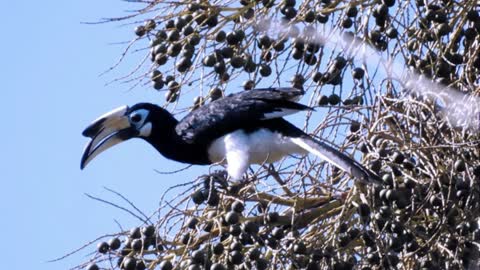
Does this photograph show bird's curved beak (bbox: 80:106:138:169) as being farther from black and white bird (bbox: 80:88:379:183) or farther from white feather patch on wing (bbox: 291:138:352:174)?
white feather patch on wing (bbox: 291:138:352:174)

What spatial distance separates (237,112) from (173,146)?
37 centimetres

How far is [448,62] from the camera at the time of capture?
11.1 feet

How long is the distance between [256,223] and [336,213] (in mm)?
261

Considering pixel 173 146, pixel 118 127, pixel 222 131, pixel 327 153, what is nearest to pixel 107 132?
pixel 118 127

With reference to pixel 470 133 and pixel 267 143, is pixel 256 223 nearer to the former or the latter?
pixel 470 133

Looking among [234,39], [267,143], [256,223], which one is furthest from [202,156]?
[256,223]

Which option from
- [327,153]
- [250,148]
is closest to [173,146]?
[250,148]

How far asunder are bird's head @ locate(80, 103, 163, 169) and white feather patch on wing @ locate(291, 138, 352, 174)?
0.72m

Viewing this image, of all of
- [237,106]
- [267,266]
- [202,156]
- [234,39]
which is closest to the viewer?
[267,266]

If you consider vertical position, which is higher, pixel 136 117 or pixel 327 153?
pixel 136 117

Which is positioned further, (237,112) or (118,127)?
(118,127)

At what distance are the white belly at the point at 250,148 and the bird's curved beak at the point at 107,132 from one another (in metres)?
0.30

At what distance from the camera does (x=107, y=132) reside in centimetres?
436

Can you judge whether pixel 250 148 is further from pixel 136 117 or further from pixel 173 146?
pixel 136 117
